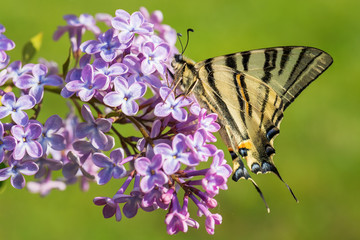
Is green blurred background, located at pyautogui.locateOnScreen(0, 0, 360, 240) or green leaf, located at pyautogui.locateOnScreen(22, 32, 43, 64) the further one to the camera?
green blurred background, located at pyautogui.locateOnScreen(0, 0, 360, 240)

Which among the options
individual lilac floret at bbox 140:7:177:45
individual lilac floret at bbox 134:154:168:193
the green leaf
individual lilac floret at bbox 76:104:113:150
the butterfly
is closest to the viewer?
individual lilac floret at bbox 134:154:168:193

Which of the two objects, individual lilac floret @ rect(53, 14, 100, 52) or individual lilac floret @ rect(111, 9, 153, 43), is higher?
individual lilac floret @ rect(111, 9, 153, 43)

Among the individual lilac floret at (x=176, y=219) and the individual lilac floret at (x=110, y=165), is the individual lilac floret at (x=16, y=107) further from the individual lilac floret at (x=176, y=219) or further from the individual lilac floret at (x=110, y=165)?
the individual lilac floret at (x=176, y=219)

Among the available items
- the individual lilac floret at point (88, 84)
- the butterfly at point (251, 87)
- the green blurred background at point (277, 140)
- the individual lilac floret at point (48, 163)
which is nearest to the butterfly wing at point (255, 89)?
the butterfly at point (251, 87)

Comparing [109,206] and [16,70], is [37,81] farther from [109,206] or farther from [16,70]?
[109,206]

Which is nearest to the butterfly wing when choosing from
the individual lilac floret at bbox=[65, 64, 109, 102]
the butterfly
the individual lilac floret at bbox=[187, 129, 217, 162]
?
the butterfly

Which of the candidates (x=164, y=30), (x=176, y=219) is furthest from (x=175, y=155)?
(x=164, y=30)

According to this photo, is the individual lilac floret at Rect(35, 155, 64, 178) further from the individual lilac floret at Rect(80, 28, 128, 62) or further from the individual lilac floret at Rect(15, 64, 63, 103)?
the individual lilac floret at Rect(80, 28, 128, 62)

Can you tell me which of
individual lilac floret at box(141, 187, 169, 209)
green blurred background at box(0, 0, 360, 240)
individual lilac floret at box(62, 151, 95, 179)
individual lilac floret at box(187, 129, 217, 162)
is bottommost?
green blurred background at box(0, 0, 360, 240)
